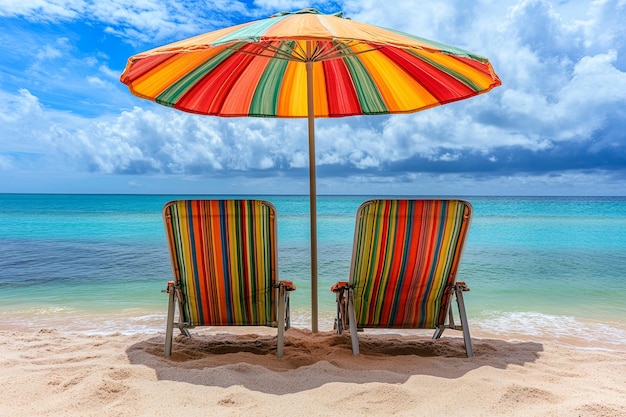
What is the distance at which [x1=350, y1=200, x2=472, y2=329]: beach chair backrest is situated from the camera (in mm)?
3199

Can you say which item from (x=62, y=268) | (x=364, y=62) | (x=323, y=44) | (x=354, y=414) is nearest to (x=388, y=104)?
(x=364, y=62)

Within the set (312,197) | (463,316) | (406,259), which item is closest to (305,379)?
(406,259)

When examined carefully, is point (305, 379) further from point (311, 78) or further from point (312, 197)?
point (311, 78)

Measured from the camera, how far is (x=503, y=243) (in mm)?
13773

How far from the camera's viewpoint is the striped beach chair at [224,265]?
3.19 m

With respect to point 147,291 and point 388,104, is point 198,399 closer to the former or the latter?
point 388,104

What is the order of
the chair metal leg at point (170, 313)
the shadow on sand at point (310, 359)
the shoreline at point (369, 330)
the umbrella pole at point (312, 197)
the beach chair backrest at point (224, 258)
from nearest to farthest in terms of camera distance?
1. the shadow on sand at point (310, 359)
2. the beach chair backrest at point (224, 258)
3. the chair metal leg at point (170, 313)
4. the umbrella pole at point (312, 197)
5. the shoreline at point (369, 330)

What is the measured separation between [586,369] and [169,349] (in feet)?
8.91

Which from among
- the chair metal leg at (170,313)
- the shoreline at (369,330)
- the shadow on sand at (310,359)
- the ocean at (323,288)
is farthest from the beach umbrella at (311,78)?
the ocean at (323,288)

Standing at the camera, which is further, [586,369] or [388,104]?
[388,104]

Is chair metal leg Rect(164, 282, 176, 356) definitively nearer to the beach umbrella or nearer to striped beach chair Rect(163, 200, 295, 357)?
striped beach chair Rect(163, 200, 295, 357)

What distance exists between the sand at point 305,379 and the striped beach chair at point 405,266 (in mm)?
272

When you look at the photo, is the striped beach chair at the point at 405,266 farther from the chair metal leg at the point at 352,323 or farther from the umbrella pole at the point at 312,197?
the umbrella pole at the point at 312,197

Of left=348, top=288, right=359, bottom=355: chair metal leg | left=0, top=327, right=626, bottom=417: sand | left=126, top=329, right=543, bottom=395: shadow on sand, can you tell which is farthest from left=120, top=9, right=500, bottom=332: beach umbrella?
left=0, top=327, right=626, bottom=417: sand
